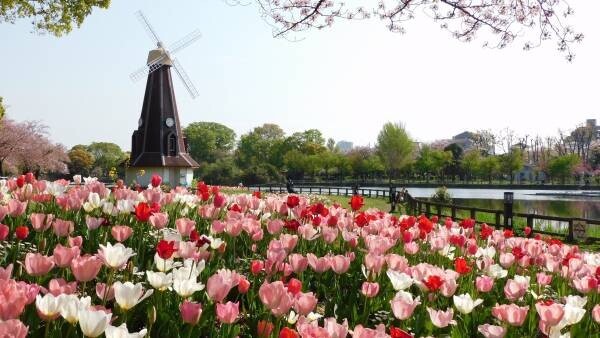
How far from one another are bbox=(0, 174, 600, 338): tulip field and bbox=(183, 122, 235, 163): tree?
3070 inches

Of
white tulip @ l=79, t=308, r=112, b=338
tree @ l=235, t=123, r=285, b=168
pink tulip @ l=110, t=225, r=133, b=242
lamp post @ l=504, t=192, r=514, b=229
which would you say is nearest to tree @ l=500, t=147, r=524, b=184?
tree @ l=235, t=123, r=285, b=168

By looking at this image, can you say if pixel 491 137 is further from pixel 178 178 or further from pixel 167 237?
pixel 167 237

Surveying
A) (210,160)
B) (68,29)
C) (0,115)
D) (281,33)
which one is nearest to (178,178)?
(0,115)

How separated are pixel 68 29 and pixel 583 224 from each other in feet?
40.3

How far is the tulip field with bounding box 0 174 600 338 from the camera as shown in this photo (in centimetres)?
185

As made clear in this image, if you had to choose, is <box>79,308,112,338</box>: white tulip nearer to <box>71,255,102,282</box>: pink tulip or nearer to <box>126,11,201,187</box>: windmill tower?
<box>71,255,102,282</box>: pink tulip

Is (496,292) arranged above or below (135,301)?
below

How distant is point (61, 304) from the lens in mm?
1715

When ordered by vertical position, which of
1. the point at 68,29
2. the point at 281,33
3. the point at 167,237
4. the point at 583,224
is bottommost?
the point at 583,224

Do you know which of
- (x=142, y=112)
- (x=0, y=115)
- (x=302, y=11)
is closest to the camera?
(x=302, y=11)

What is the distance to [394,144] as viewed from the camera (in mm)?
60500

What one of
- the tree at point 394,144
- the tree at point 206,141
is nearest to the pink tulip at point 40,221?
the tree at point 394,144

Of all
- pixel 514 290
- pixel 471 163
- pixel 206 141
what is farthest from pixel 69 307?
pixel 206 141

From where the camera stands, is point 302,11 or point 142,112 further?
point 142,112
